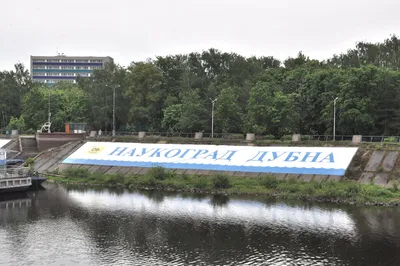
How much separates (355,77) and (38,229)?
179 feet

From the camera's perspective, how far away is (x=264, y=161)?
2613 inches

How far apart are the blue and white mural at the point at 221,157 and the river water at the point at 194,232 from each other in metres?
10.3

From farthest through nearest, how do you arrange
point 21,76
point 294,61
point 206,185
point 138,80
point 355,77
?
point 21,76, point 294,61, point 138,80, point 355,77, point 206,185

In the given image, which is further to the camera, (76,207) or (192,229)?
(76,207)

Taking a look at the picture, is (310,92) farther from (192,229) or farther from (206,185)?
(192,229)

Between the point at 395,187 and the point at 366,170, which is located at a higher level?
the point at 366,170

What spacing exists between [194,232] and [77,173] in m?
36.3

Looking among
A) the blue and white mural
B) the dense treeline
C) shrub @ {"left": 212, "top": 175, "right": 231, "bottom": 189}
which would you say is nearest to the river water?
shrub @ {"left": 212, "top": 175, "right": 231, "bottom": 189}

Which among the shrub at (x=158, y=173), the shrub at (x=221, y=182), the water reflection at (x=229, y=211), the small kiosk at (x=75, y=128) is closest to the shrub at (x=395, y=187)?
the water reflection at (x=229, y=211)

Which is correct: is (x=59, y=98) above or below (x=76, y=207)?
above

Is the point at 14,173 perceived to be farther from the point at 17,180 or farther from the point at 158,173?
the point at 158,173

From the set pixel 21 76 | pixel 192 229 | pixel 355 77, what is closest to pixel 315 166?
pixel 355 77

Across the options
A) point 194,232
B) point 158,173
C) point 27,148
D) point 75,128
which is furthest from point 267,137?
point 27,148

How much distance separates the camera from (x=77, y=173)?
71812 mm
